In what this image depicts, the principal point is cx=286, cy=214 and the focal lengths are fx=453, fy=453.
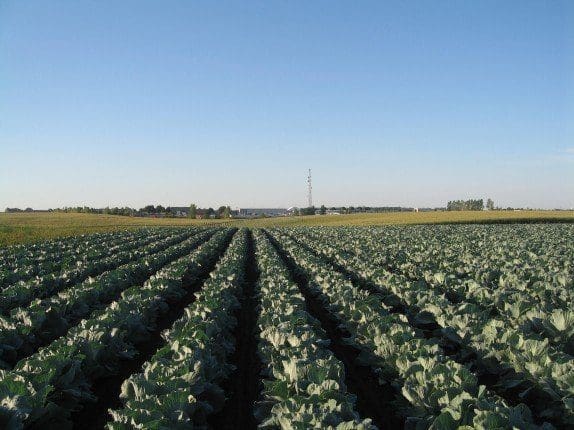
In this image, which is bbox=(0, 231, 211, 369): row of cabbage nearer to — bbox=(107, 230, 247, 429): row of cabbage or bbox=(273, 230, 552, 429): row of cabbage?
bbox=(107, 230, 247, 429): row of cabbage

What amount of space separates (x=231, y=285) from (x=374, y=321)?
5.34 meters

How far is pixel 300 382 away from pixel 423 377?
144 cm

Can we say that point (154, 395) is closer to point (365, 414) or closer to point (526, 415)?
point (365, 414)

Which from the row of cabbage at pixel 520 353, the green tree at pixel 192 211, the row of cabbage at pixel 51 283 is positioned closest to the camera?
the row of cabbage at pixel 520 353

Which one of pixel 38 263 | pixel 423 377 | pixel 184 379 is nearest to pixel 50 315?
pixel 184 379

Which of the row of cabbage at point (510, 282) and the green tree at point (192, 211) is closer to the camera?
the row of cabbage at point (510, 282)

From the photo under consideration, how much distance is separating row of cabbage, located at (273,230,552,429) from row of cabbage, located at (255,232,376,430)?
2.36 feet

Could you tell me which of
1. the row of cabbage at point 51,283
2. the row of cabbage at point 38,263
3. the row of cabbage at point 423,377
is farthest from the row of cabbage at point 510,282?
the row of cabbage at point 38,263

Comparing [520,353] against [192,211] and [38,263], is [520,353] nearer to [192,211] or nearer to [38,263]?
[38,263]

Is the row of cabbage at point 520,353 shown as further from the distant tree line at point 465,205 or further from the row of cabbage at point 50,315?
the distant tree line at point 465,205

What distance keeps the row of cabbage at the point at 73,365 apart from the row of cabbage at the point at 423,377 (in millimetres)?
3925

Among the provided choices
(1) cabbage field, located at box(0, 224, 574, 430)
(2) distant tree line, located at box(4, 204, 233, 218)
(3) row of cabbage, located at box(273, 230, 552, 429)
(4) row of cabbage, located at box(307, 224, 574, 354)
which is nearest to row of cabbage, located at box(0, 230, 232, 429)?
(1) cabbage field, located at box(0, 224, 574, 430)

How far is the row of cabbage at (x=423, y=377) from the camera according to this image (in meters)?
4.23

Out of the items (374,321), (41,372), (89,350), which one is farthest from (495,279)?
(41,372)
